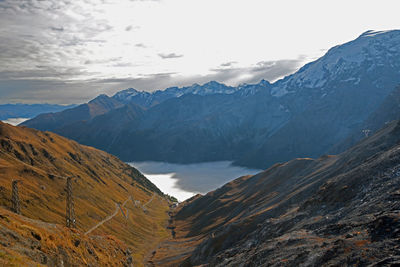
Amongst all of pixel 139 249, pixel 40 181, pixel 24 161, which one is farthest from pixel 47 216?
pixel 24 161

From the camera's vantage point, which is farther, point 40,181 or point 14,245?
point 40,181

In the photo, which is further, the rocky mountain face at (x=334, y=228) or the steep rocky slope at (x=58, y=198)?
the steep rocky slope at (x=58, y=198)

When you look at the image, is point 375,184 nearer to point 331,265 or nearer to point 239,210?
point 331,265

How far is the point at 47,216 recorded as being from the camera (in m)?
119

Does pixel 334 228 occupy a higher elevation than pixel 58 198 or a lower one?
higher

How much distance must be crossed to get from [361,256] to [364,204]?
74.9 ft

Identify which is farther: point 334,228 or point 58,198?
point 58,198

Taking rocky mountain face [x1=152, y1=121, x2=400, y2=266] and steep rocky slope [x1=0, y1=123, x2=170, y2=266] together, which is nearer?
rocky mountain face [x1=152, y1=121, x2=400, y2=266]

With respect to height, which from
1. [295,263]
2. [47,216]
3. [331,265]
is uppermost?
[331,265]

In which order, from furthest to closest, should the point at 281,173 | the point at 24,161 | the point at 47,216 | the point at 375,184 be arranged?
the point at 24,161 → the point at 281,173 → the point at 47,216 → the point at 375,184

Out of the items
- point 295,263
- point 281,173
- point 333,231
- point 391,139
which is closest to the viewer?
point 295,263

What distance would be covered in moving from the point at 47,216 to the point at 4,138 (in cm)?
8452

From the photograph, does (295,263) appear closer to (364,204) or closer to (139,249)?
(364,204)

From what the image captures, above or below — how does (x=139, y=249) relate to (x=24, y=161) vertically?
below
